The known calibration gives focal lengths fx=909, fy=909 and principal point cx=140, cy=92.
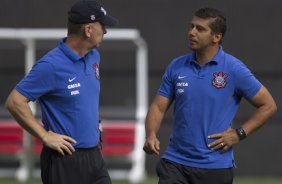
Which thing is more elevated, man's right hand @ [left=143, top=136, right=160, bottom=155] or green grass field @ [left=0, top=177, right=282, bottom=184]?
man's right hand @ [left=143, top=136, right=160, bottom=155]

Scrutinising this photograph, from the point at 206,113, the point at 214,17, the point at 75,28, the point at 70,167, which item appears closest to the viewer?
the point at 70,167

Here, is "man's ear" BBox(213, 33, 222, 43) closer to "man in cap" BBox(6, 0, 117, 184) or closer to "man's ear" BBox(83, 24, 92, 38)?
"man in cap" BBox(6, 0, 117, 184)

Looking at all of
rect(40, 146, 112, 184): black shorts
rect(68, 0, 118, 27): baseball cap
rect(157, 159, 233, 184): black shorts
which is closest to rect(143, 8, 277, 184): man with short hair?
rect(157, 159, 233, 184): black shorts

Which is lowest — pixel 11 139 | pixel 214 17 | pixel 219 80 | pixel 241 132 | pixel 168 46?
pixel 11 139

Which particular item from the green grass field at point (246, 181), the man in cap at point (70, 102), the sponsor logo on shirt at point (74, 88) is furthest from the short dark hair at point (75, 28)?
the green grass field at point (246, 181)

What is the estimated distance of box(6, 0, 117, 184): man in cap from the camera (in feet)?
18.6

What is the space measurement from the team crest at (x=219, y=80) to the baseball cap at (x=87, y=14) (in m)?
A: 0.80

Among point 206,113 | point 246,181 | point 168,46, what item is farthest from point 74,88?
point 168,46

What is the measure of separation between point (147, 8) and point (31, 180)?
8.79 ft

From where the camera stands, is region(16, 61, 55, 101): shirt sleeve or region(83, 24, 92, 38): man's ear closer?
region(16, 61, 55, 101): shirt sleeve

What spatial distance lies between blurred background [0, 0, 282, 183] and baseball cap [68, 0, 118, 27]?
5.58 m

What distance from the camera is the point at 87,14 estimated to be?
589 centimetres

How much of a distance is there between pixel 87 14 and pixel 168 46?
18.9ft

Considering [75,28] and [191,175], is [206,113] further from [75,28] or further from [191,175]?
[75,28]
